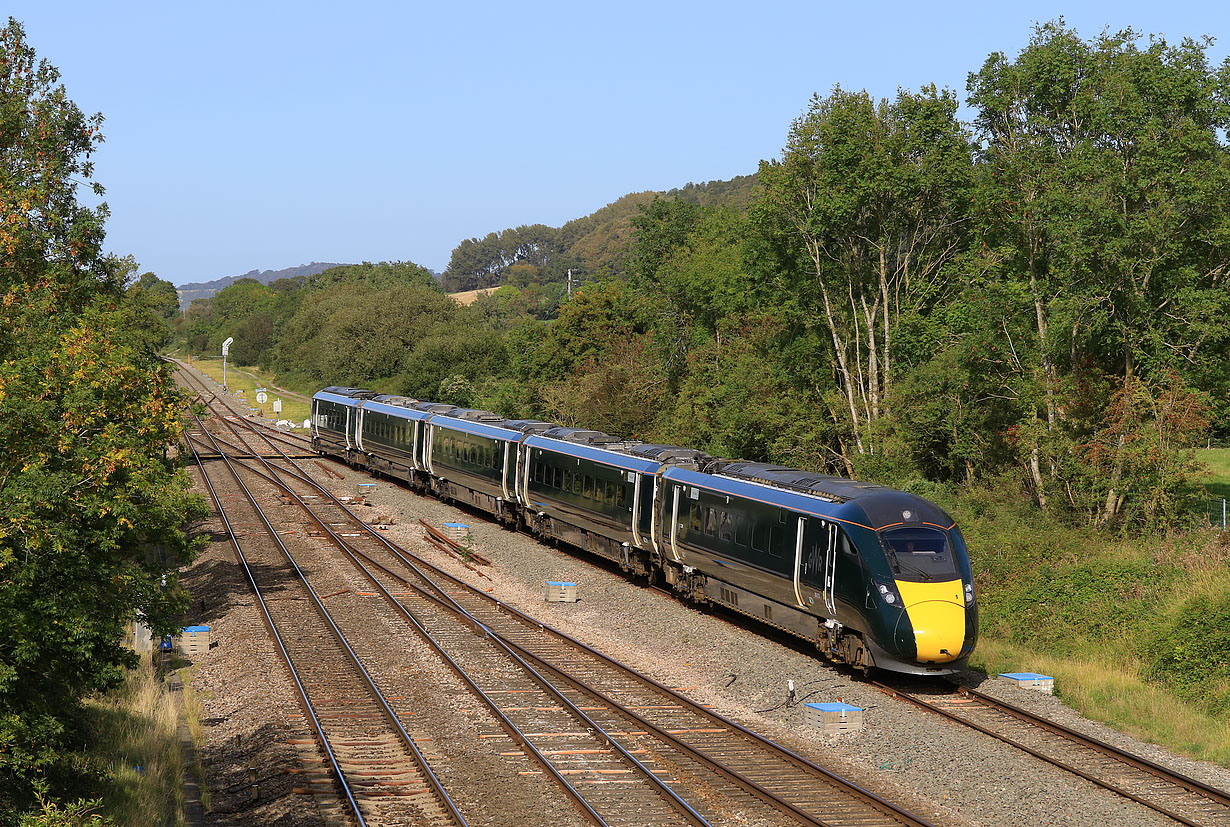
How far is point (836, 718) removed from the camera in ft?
51.6

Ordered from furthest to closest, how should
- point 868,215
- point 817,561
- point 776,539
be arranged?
point 868,215, point 776,539, point 817,561

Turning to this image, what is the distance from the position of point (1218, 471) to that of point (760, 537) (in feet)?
97.3

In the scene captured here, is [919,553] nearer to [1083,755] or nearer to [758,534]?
[758,534]

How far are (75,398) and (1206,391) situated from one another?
80.4 feet

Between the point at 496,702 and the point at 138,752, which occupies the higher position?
the point at 496,702

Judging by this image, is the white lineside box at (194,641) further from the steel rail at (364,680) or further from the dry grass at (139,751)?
the dry grass at (139,751)

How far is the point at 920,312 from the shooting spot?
123ft

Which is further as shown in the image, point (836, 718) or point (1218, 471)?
point (1218, 471)

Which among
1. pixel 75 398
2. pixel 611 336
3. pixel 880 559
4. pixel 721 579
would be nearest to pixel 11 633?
pixel 75 398

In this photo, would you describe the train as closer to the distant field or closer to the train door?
the train door

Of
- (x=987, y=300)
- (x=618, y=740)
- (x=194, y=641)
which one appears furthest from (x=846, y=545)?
(x=987, y=300)

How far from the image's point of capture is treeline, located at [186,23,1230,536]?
85.1ft

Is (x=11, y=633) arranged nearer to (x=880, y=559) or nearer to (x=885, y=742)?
(x=885, y=742)

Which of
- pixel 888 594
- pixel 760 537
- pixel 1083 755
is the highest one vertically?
pixel 760 537
